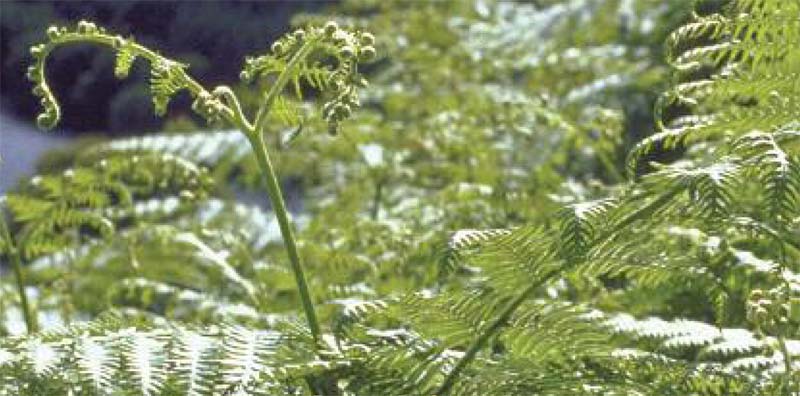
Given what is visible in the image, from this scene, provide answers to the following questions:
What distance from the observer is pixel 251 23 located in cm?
1113

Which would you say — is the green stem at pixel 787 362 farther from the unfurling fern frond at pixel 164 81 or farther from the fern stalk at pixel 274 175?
the unfurling fern frond at pixel 164 81

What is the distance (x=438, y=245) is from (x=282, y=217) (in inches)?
10.8

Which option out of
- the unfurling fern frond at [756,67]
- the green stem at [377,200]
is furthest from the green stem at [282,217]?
the green stem at [377,200]

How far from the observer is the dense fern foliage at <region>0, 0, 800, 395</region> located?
1.57 m

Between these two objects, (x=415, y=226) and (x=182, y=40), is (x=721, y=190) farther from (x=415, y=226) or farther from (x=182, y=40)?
(x=182, y=40)

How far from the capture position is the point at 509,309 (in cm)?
160

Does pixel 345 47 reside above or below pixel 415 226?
above

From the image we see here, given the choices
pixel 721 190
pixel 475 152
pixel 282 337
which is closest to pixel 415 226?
pixel 475 152

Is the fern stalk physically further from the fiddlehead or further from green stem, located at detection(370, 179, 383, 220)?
green stem, located at detection(370, 179, 383, 220)

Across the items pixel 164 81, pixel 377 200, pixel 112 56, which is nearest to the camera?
pixel 164 81

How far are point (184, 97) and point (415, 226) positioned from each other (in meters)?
10.0

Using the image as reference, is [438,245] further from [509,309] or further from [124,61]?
[124,61]

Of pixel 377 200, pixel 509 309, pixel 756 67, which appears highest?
pixel 756 67

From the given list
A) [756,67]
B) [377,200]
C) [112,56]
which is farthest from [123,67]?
[112,56]
